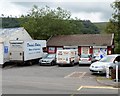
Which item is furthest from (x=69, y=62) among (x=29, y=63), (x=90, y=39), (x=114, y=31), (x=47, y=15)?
(x=47, y=15)

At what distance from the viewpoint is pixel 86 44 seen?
4294 centimetres

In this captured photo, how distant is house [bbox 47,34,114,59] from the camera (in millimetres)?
41594

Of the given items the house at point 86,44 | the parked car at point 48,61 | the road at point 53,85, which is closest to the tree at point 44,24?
the house at point 86,44

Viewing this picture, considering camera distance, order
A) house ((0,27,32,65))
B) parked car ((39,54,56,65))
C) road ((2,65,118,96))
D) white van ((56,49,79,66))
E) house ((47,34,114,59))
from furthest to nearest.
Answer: house ((47,34,114,59)) < parked car ((39,54,56,65)) < white van ((56,49,79,66)) < house ((0,27,32,65)) < road ((2,65,118,96))

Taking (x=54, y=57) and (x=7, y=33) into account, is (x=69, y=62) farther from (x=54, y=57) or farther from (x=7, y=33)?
(x=7, y=33)

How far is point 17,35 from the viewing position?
38.3m

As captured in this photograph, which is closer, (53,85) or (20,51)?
(53,85)

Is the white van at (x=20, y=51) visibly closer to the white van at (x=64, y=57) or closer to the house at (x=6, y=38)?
the house at (x=6, y=38)

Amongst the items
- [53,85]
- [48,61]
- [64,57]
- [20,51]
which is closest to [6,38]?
[20,51]

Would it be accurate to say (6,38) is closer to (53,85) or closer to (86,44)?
(86,44)

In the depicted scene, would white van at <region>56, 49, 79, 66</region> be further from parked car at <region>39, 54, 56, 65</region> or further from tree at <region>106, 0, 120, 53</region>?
tree at <region>106, 0, 120, 53</region>

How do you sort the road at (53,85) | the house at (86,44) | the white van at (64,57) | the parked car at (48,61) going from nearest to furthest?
the road at (53,85)
the white van at (64,57)
the parked car at (48,61)
the house at (86,44)

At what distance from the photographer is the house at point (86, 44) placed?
41594 mm

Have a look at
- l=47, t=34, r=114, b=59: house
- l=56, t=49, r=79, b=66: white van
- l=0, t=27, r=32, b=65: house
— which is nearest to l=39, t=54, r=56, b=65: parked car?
l=56, t=49, r=79, b=66: white van
